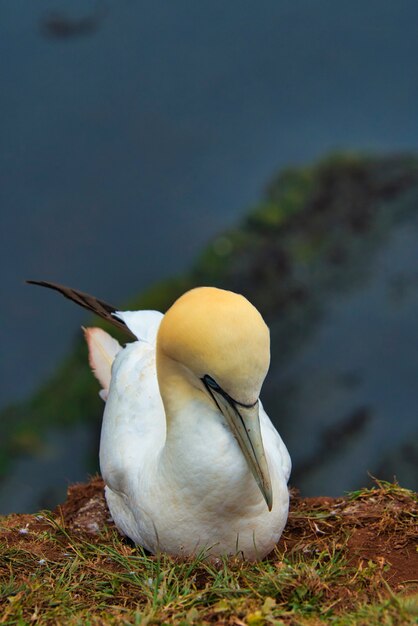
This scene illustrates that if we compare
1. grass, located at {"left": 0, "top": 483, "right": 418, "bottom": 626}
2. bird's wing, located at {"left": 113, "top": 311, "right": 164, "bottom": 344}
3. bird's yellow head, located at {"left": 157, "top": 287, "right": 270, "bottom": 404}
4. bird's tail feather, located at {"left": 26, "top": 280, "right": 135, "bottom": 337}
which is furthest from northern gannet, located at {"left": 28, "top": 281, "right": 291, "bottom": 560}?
bird's tail feather, located at {"left": 26, "top": 280, "right": 135, "bottom": 337}

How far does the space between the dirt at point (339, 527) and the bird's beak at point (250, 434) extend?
1.86ft

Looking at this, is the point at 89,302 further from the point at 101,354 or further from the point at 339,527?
the point at 339,527

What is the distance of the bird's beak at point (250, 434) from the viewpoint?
3.56 metres

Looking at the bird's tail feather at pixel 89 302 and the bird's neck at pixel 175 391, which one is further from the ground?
the bird's tail feather at pixel 89 302

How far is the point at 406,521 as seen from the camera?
435cm

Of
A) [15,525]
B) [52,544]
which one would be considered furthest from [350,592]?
[15,525]

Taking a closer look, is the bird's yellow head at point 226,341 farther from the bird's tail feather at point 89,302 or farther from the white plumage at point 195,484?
the bird's tail feather at point 89,302

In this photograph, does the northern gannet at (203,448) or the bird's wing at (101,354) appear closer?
the northern gannet at (203,448)

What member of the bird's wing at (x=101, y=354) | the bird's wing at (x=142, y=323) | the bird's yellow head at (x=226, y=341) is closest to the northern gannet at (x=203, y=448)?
the bird's yellow head at (x=226, y=341)

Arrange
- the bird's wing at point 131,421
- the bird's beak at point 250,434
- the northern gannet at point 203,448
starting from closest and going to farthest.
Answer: the northern gannet at point 203,448 < the bird's beak at point 250,434 < the bird's wing at point 131,421

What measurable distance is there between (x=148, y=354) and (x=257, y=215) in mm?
3627

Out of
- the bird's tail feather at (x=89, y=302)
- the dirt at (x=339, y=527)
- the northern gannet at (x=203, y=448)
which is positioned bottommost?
the dirt at (x=339, y=527)

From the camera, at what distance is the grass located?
132 inches

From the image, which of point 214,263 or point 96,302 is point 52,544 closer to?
point 96,302
